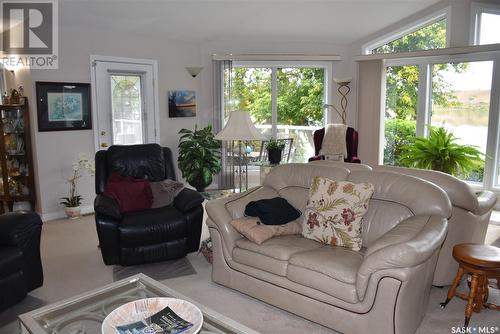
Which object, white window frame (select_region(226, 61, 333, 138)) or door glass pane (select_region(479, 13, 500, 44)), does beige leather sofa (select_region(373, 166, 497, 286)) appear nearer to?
door glass pane (select_region(479, 13, 500, 44))

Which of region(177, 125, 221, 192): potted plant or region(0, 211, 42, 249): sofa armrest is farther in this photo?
region(177, 125, 221, 192): potted plant

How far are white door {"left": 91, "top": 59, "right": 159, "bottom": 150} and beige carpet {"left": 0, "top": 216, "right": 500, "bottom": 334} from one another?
1714mm

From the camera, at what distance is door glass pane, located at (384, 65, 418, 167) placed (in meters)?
6.13

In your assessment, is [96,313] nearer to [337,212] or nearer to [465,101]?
[337,212]

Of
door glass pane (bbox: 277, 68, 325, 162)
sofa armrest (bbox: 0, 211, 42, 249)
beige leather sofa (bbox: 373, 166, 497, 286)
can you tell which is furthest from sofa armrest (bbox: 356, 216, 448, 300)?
door glass pane (bbox: 277, 68, 325, 162)

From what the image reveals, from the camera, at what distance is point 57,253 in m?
3.77

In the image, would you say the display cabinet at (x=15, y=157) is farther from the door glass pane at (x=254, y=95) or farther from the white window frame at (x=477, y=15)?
the white window frame at (x=477, y=15)

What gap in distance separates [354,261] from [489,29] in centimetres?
459

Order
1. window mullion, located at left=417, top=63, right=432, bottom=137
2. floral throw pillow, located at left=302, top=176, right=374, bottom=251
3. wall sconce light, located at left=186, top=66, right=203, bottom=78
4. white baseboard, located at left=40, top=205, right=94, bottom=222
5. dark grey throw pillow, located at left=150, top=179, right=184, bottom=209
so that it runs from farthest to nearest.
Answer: wall sconce light, located at left=186, top=66, right=203, bottom=78 < window mullion, located at left=417, top=63, right=432, bottom=137 < white baseboard, located at left=40, top=205, right=94, bottom=222 < dark grey throw pillow, located at left=150, top=179, right=184, bottom=209 < floral throw pillow, located at left=302, top=176, right=374, bottom=251

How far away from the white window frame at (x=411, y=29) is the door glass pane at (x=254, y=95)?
1700 mm

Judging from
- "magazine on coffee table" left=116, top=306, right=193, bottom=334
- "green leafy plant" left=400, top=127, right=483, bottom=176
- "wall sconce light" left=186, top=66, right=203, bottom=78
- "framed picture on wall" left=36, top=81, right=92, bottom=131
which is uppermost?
"wall sconce light" left=186, top=66, right=203, bottom=78

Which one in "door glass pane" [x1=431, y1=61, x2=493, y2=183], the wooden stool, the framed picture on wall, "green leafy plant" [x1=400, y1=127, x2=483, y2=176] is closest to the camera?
the wooden stool

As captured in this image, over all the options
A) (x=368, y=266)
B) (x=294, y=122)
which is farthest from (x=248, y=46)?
(x=368, y=266)

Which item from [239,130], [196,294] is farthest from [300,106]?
[196,294]
